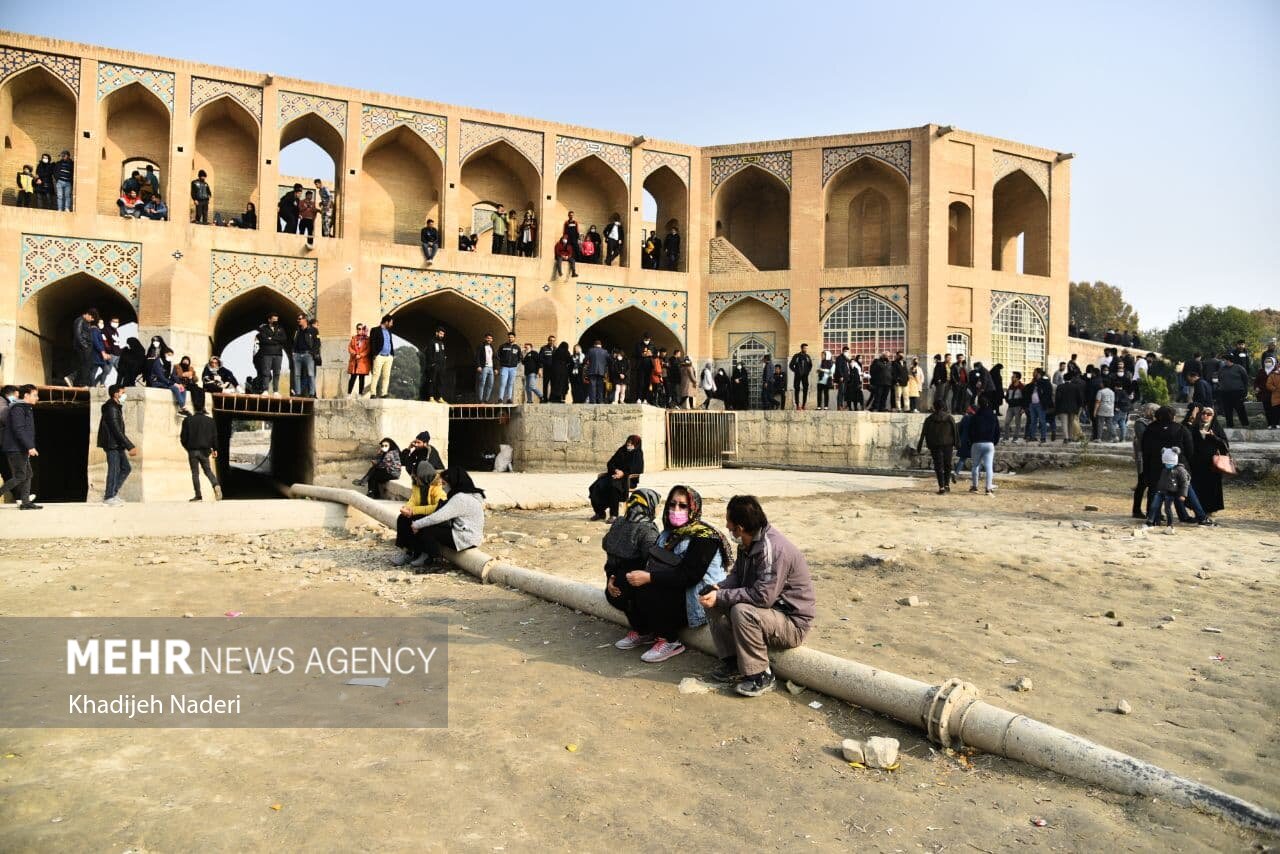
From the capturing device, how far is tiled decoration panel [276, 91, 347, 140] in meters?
21.9

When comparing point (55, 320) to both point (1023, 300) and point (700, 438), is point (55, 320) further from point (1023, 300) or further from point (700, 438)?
point (1023, 300)

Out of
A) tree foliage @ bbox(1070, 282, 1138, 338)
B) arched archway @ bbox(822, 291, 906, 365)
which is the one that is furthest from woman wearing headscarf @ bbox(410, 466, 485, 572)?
tree foliage @ bbox(1070, 282, 1138, 338)

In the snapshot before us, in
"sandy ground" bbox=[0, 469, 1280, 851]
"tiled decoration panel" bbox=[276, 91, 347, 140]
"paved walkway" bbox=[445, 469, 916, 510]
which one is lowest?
"sandy ground" bbox=[0, 469, 1280, 851]

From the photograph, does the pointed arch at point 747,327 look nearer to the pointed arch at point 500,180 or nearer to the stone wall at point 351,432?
the pointed arch at point 500,180

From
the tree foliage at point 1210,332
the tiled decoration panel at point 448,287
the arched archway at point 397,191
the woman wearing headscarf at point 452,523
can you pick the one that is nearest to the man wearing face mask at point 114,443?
the woman wearing headscarf at point 452,523

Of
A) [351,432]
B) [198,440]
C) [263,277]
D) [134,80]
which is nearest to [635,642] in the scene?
[198,440]

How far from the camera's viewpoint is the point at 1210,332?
42062 millimetres

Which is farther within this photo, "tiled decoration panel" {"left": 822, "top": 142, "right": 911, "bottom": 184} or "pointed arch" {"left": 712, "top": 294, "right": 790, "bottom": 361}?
"pointed arch" {"left": 712, "top": 294, "right": 790, "bottom": 361}

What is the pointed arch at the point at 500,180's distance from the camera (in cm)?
2442

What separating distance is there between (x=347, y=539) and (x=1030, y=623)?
7622mm

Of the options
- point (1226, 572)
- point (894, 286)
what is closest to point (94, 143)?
point (894, 286)

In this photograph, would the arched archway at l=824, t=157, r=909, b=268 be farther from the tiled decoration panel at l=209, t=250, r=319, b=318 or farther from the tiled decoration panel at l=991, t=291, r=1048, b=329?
the tiled decoration panel at l=209, t=250, r=319, b=318

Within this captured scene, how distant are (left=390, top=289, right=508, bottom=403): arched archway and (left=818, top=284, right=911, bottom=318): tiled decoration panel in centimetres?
848

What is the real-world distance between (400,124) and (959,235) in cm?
1571
